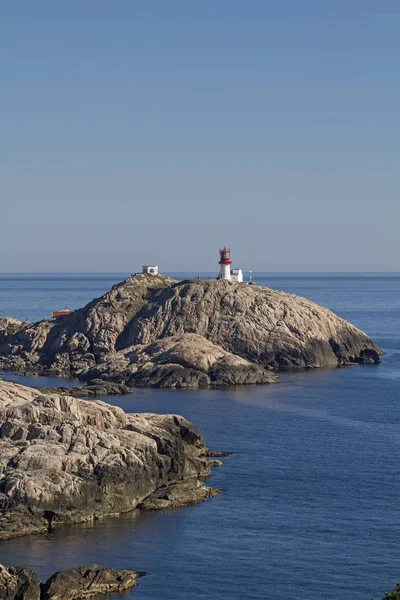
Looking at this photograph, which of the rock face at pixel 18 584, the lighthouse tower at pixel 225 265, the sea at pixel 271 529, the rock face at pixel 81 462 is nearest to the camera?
the rock face at pixel 18 584

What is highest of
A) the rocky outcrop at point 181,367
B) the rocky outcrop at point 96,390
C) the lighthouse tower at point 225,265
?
the lighthouse tower at point 225,265

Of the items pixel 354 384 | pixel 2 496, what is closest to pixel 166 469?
pixel 2 496

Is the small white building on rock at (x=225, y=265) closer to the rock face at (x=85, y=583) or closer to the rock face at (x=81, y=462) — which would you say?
the rock face at (x=81, y=462)

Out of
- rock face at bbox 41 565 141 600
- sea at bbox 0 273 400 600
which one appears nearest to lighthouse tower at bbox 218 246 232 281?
sea at bbox 0 273 400 600

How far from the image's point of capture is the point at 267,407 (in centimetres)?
11088

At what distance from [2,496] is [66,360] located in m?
82.2

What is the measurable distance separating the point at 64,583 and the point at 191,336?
8651 centimetres

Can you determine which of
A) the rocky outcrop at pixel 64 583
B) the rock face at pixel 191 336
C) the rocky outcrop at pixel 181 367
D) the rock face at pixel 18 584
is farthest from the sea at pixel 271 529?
the rock face at pixel 191 336

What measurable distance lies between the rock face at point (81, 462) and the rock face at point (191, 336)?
5249cm

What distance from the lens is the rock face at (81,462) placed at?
216 ft

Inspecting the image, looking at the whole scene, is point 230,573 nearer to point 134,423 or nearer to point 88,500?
point 88,500

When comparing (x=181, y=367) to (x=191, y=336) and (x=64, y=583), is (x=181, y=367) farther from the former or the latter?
(x=64, y=583)

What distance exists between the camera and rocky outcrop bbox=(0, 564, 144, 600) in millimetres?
52469

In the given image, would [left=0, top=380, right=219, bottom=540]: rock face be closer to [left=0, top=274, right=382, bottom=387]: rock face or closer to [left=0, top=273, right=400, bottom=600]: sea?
[left=0, top=273, right=400, bottom=600]: sea
